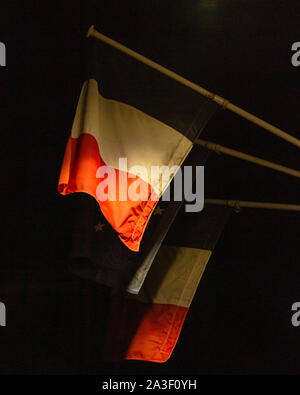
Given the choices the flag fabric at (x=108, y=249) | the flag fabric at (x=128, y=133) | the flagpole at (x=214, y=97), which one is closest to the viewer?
the flag fabric at (x=128, y=133)

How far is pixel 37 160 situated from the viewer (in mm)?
2562

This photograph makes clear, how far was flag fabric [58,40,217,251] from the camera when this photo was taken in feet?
5.77

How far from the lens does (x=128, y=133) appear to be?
1.85 metres

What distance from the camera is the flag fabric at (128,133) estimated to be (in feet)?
5.77

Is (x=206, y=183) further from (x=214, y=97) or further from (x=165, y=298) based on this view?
(x=214, y=97)

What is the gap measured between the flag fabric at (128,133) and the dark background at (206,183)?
2.14 ft

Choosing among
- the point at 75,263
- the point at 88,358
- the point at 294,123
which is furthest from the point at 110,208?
the point at 294,123

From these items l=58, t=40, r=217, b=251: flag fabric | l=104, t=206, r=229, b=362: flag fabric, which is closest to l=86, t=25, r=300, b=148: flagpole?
l=58, t=40, r=217, b=251: flag fabric

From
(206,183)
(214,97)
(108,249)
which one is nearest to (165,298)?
(108,249)

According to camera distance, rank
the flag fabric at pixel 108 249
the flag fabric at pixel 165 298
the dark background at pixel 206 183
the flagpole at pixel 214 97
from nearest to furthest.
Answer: the flagpole at pixel 214 97, the flag fabric at pixel 108 249, the flag fabric at pixel 165 298, the dark background at pixel 206 183

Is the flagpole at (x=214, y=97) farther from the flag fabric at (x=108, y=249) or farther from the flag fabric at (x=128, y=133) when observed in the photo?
the flag fabric at (x=108, y=249)

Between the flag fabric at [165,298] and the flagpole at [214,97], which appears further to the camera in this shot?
the flag fabric at [165,298]

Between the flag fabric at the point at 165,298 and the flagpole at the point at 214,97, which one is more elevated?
the flagpole at the point at 214,97

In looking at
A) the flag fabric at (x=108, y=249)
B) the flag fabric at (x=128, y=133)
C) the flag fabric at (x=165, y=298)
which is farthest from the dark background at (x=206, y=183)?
the flag fabric at (x=128, y=133)
